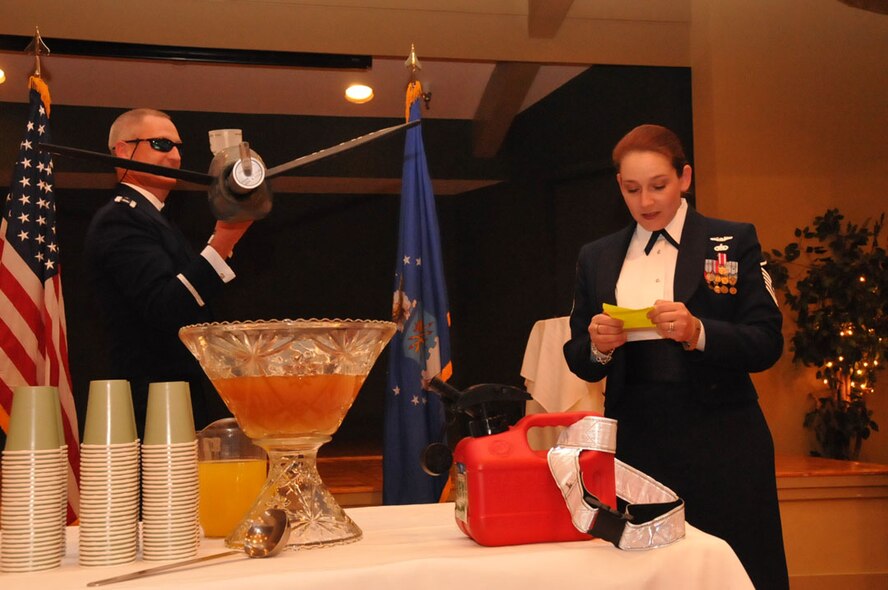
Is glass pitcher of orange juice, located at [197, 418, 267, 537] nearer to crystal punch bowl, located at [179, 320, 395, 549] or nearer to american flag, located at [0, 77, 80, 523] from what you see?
crystal punch bowl, located at [179, 320, 395, 549]

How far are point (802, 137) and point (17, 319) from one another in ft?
14.1

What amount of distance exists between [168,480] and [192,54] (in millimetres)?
4222

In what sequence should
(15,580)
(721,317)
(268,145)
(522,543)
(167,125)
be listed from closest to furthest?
1. (15,580)
2. (522,543)
3. (721,317)
4. (167,125)
5. (268,145)

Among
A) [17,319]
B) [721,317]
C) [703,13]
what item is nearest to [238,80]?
[17,319]

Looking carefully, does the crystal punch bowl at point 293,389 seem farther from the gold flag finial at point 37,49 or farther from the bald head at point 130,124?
the gold flag finial at point 37,49

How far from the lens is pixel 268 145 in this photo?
5.88m

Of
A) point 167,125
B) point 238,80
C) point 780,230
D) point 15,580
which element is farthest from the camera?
point 238,80

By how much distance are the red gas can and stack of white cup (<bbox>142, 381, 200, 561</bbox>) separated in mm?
336

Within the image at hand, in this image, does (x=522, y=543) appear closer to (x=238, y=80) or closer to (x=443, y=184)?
(x=238, y=80)

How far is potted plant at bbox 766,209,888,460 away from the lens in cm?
439

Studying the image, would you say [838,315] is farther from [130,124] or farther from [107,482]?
[107,482]

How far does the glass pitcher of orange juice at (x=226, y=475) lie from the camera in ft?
3.78

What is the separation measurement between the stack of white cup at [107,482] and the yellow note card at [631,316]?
1.01 m

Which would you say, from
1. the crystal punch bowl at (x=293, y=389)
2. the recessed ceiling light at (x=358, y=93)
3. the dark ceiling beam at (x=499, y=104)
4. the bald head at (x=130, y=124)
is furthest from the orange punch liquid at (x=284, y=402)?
the recessed ceiling light at (x=358, y=93)
